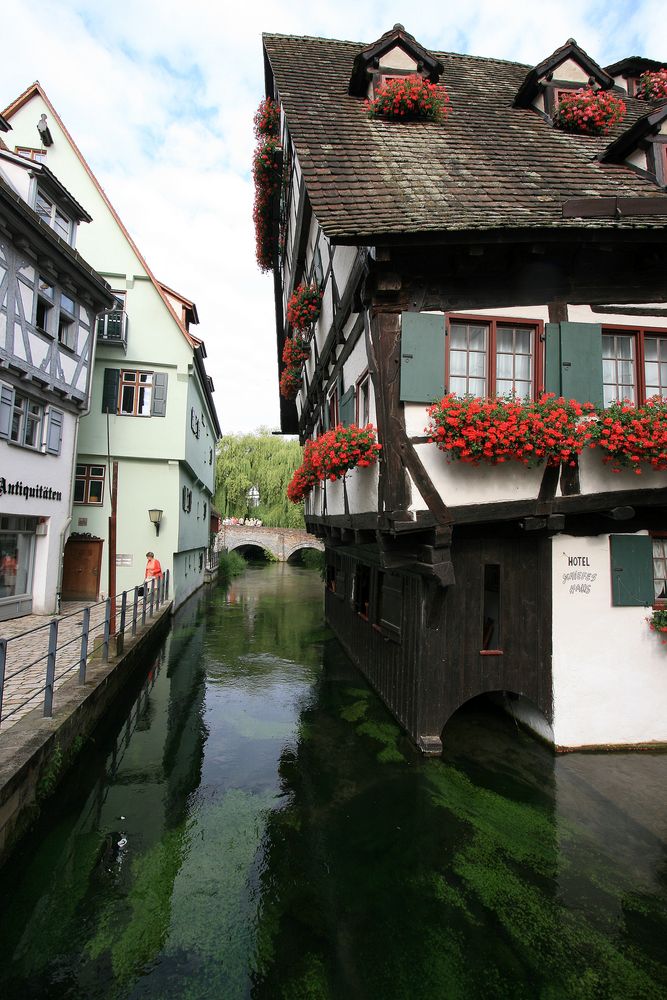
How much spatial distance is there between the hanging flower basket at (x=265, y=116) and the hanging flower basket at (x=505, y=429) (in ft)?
31.8

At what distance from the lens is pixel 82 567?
1580 cm

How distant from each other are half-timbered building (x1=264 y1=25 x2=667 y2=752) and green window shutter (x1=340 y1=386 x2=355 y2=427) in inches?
4.7

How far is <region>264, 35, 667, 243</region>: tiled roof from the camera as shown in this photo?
6.00 meters

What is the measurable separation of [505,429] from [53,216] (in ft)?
43.2

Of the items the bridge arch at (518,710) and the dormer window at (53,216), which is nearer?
the bridge arch at (518,710)

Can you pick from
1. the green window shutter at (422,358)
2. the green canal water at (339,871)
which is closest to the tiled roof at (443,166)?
the green window shutter at (422,358)

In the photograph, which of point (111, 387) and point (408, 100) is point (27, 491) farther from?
point (408, 100)

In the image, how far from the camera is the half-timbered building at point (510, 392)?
591 centimetres

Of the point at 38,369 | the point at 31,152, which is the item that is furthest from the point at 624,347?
the point at 31,152

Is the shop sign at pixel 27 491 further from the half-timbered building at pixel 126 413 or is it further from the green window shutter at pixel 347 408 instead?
the green window shutter at pixel 347 408

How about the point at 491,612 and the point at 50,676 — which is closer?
the point at 50,676

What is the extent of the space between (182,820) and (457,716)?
430cm

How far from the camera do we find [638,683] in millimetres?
6441

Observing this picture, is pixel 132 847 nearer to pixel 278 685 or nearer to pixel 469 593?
pixel 469 593
